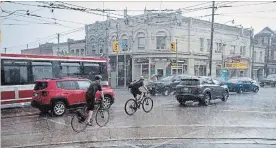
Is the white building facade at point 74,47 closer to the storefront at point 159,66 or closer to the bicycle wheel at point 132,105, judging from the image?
the storefront at point 159,66

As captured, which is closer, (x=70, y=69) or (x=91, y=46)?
(x=70, y=69)

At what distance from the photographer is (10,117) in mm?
12109

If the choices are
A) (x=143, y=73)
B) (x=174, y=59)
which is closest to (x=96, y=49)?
(x=143, y=73)

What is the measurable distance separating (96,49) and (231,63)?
2010cm

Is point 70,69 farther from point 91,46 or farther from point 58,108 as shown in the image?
point 91,46

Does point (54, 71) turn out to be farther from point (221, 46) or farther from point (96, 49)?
point (221, 46)

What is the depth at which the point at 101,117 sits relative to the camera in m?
9.82

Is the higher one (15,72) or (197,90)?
(15,72)

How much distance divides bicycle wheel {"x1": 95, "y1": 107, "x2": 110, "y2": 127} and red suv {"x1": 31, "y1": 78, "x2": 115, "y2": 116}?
2953 millimetres

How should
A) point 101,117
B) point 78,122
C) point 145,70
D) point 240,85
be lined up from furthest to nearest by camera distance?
point 145,70 → point 240,85 → point 101,117 → point 78,122

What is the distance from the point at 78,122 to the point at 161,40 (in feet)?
86.1

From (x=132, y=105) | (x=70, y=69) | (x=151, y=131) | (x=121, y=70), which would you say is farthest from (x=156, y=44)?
(x=151, y=131)

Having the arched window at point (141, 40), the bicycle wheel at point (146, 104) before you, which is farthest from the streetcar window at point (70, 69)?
the arched window at point (141, 40)

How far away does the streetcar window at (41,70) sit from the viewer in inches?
604
